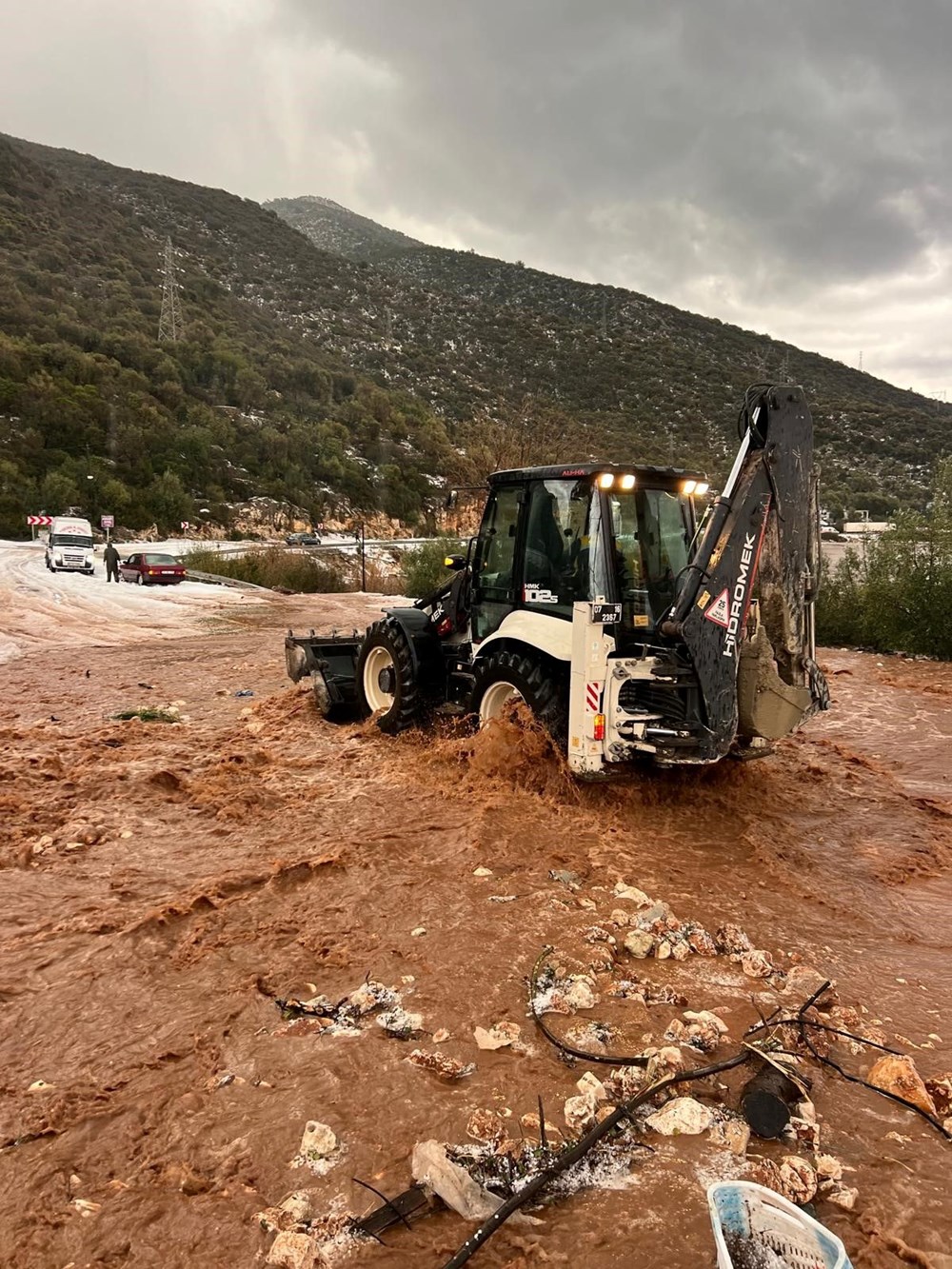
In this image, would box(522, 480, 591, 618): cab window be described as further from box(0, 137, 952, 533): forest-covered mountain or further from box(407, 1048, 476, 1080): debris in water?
box(0, 137, 952, 533): forest-covered mountain

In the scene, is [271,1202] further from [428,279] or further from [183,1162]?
[428,279]

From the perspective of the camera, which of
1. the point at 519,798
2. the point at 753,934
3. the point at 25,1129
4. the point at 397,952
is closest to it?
the point at 25,1129

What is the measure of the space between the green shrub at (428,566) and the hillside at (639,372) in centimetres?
2351

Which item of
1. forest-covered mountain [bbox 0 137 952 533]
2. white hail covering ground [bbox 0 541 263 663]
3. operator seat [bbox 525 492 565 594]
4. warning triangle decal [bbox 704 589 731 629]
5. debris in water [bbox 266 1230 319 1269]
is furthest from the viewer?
forest-covered mountain [bbox 0 137 952 533]

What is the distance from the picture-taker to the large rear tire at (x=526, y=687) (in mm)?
5930

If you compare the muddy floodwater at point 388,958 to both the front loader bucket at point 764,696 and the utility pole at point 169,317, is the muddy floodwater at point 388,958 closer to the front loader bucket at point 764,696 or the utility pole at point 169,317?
the front loader bucket at point 764,696

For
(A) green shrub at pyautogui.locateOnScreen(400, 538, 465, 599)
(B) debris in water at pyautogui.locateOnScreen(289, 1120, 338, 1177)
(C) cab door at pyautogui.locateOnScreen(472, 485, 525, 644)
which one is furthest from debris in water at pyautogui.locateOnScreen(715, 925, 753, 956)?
(A) green shrub at pyautogui.locateOnScreen(400, 538, 465, 599)

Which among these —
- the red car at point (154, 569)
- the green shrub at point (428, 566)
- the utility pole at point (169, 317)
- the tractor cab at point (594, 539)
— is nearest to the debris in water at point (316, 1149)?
the tractor cab at point (594, 539)

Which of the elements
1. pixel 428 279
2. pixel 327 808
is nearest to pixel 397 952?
pixel 327 808

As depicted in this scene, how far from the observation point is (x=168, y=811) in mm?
6125

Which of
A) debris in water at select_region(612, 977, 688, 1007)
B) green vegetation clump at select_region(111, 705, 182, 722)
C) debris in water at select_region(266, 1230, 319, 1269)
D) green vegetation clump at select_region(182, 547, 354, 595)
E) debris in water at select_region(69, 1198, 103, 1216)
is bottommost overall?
debris in water at select_region(69, 1198, 103, 1216)

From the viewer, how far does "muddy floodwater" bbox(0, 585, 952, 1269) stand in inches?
96.0

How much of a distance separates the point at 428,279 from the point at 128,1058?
104609 mm

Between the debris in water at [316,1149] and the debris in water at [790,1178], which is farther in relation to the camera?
the debris in water at [316,1149]
